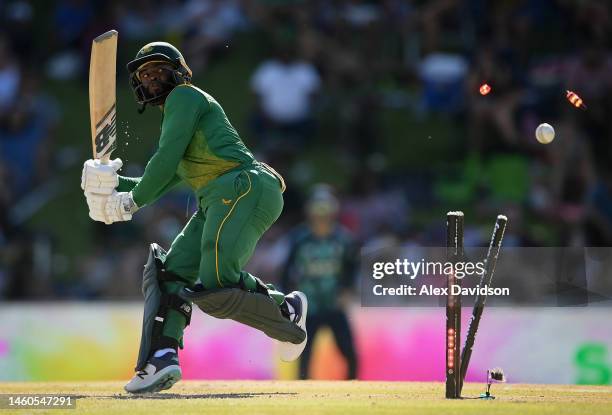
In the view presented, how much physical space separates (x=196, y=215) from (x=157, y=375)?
3.40 ft

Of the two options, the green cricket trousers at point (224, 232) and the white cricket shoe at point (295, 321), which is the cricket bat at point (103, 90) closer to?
the green cricket trousers at point (224, 232)

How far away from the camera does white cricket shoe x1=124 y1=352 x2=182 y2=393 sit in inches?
307

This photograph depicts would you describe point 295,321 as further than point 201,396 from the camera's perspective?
Yes

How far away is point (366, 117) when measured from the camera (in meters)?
14.5

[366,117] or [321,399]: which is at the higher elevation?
[366,117]

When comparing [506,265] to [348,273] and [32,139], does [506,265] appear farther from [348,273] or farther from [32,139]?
[32,139]

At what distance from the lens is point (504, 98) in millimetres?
14133

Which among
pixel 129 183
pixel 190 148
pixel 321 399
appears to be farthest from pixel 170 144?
pixel 321 399

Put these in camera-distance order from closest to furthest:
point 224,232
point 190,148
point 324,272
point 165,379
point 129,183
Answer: point 224,232
point 165,379
point 190,148
point 129,183
point 324,272

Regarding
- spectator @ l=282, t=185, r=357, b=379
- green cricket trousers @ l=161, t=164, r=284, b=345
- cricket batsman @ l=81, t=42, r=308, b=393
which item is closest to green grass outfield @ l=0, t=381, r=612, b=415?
cricket batsman @ l=81, t=42, r=308, b=393

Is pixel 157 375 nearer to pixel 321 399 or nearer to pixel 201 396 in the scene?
pixel 201 396

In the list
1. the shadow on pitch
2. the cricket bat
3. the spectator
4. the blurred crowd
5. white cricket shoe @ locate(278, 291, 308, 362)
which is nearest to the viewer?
the shadow on pitch

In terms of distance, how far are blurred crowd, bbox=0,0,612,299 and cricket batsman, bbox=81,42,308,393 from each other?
15.9 ft

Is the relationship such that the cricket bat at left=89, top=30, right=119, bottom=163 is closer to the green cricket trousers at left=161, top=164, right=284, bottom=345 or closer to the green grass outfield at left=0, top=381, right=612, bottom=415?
the green cricket trousers at left=161, top=164, right=284, bottom=345
